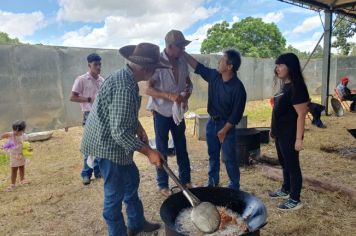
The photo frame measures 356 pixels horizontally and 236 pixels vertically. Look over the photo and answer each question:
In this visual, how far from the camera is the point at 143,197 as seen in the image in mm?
3842

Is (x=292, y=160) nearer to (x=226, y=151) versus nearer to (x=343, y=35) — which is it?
(x=226, y=151)

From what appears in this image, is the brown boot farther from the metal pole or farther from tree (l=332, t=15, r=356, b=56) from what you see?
tree (l=332, t=15, r=356, b=56)

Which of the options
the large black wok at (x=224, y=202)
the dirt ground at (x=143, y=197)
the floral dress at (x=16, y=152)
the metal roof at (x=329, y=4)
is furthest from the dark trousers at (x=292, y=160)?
the metal roof at (x=329, y=4)

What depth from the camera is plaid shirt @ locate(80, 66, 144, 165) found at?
2137 mm

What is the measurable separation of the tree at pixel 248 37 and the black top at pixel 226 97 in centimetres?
2942

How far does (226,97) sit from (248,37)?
3188cm

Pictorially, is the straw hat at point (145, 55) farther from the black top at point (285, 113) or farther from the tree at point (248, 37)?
the tree at point (248, 37)

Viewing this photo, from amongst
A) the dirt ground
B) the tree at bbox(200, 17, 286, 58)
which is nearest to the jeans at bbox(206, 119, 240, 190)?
the dirt ground

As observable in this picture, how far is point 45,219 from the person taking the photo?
3.37 m

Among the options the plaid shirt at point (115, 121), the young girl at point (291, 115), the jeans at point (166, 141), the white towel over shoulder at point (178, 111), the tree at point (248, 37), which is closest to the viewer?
the plaid shirt at point (115, 121)

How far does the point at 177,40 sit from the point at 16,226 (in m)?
2.52

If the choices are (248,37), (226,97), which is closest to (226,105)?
(226,97)

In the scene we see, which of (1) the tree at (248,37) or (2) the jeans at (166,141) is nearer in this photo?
(2) the jeans at (166,141)

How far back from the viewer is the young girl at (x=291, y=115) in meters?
2.95
